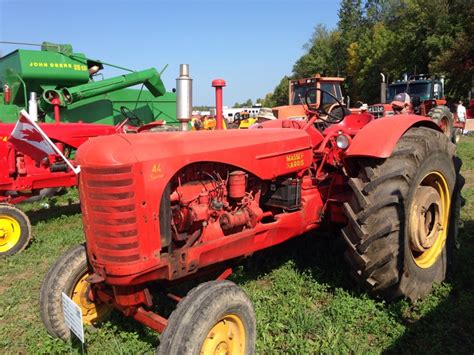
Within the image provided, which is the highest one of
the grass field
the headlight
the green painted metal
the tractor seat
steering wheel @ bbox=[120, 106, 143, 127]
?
the green painted metal

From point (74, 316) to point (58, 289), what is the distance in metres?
0.44

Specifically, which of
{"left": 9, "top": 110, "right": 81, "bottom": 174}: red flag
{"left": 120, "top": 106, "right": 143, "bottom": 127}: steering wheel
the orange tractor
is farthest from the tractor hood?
the orange tractor

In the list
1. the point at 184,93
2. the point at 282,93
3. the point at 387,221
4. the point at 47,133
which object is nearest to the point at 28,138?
the point at 184,93

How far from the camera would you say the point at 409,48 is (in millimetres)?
33500

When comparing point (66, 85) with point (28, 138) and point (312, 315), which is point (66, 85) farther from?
point (312, 315)

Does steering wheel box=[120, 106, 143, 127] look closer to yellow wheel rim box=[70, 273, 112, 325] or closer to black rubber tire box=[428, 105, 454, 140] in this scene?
yellow wheel rim box=[70, 273, 112, 325]

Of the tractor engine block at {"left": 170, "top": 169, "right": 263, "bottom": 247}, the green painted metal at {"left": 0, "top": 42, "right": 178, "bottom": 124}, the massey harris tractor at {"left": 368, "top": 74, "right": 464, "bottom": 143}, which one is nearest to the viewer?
the tractor engine block at {"left": 170, "top": 169, "right": 263, "bottom": 247}

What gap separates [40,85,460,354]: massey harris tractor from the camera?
2.24 m

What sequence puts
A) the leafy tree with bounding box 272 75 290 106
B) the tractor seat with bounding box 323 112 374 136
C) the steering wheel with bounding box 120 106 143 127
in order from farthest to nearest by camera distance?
1. the leafy tree with bounding box 272 75 290 106
2. the steering wheel with bounding box 120 106 143 127
3. the tractor seat with bounding box 323 112 374 136

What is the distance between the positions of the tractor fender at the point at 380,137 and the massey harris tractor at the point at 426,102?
6.88 metres

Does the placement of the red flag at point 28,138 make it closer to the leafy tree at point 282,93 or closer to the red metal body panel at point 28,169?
the red metal body panel at point 28,169

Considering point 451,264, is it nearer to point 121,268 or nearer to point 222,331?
point 222,331

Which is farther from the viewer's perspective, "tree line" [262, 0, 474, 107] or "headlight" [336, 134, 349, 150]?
"tree line" [262, 0, 474, 107]

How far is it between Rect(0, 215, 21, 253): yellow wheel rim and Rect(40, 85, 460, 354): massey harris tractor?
2.47 metres
